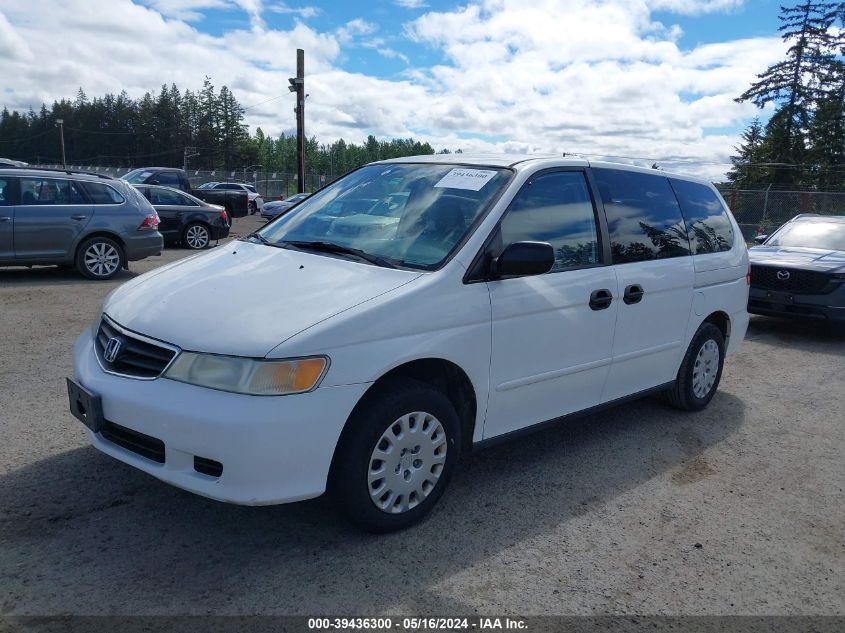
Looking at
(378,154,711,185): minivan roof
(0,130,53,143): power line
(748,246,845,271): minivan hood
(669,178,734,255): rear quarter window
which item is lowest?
(748,246,845,271): minivan hood

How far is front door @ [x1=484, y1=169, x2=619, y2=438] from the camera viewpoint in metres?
3.75

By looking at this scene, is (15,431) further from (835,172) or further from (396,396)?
(835,172)

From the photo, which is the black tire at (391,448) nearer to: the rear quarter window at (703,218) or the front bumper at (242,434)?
the front bumper at (242,434)

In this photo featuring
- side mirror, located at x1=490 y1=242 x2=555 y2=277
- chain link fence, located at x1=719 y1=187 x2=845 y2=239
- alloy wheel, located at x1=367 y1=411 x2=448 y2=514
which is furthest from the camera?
chain link fence, located at x1=719 y1=187 x2=845 y2=239

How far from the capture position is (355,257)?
3.70 meters

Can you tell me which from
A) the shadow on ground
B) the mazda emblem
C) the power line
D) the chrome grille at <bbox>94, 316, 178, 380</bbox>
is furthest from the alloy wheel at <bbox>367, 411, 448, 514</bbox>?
the power line

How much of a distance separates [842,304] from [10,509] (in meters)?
8.71

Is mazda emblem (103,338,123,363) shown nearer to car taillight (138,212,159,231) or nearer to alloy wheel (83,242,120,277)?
alloy wheel (83,242,120,277)

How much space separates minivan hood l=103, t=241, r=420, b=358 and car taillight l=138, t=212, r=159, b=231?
309 inches

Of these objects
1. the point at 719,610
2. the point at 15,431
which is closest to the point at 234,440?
the point at 719,610

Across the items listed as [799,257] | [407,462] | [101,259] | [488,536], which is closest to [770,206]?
[799,257]

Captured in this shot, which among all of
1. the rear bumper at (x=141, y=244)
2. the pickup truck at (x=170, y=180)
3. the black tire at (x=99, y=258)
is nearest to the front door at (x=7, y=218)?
the black tire at (x=99, y=258)

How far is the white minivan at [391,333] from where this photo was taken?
2.96 m

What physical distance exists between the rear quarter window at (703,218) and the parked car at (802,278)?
12.0 ft
